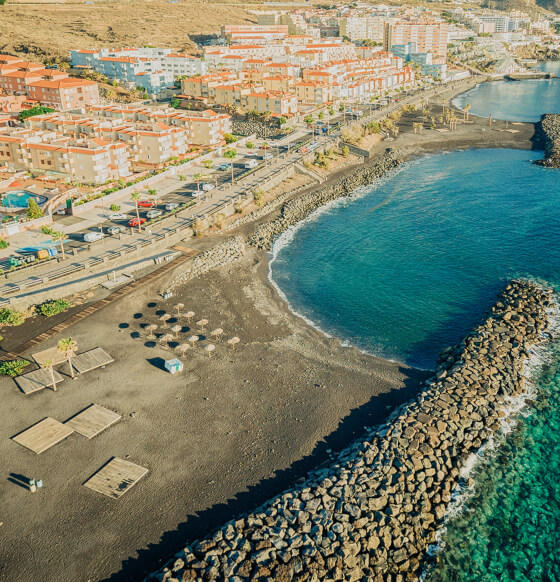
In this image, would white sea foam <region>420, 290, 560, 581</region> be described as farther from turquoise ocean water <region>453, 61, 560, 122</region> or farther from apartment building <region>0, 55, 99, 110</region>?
turquoise ocean water <region>453, 61, 560, 122</region>

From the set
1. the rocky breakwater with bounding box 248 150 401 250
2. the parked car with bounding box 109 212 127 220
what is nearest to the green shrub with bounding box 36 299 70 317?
the parked car with bounding box 109 212 127 220

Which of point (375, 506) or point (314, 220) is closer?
point (375, 506)

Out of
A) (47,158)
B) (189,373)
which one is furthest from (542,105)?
(189,373)

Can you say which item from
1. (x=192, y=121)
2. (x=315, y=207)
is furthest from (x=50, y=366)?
(x=192, y=121)

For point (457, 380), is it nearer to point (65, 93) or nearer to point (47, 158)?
point (47, 158)

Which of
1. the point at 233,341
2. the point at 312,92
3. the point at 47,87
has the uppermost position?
the point at 47,87

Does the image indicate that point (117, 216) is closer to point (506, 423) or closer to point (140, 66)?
point (506, 423)
